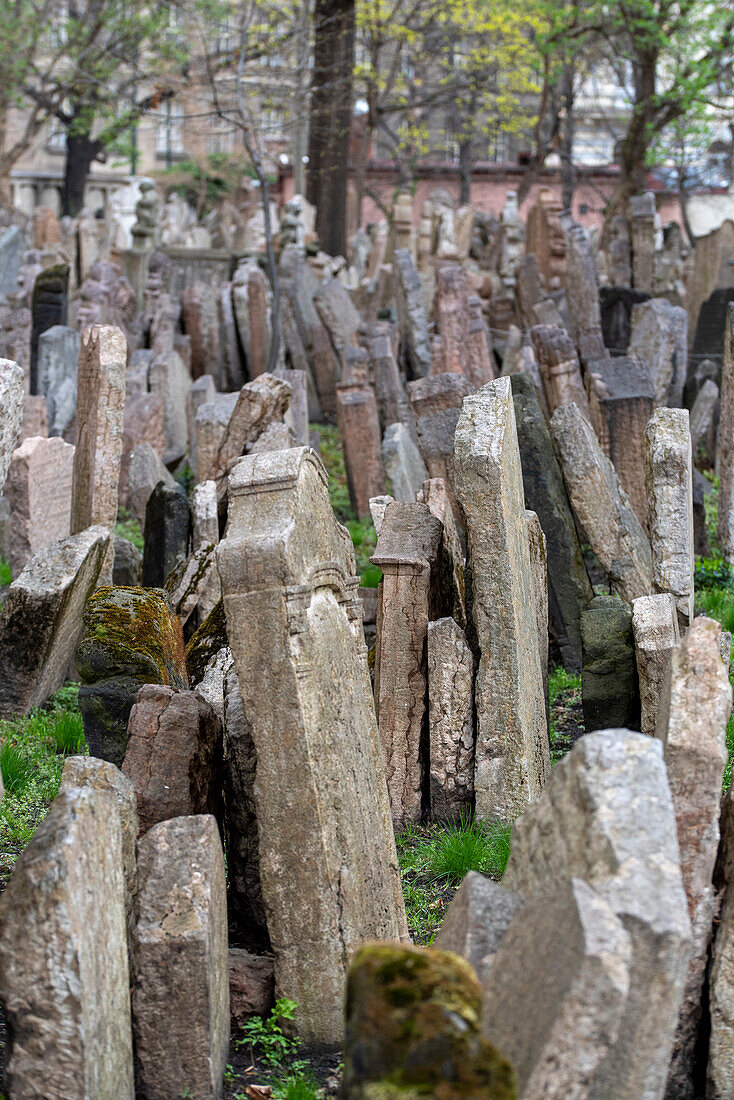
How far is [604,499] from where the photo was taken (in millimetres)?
6250

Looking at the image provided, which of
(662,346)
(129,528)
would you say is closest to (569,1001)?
(129,528)

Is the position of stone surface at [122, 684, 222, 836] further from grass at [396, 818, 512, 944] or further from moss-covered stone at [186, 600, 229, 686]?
moss-covered stone at [186, 600, 229, 686]

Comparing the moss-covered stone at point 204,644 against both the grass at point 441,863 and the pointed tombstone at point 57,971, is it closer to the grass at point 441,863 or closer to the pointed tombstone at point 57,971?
the grass at point 441,863

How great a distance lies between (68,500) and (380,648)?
3.08 m

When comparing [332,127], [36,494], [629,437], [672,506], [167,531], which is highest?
[332,127]

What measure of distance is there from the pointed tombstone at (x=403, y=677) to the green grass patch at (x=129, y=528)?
3771 millimetres

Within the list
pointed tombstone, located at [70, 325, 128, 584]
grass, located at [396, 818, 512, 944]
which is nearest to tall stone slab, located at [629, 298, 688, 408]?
pointed tombstone, located at [70, 325, 128, 584]

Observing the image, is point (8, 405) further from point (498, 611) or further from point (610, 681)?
point (610, 681)

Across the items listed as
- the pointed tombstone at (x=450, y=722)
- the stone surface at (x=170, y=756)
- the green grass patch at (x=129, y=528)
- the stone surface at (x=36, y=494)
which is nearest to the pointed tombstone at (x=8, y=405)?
the stone surface at (x=170, y=756)

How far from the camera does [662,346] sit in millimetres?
9859

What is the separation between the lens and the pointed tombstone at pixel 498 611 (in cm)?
418

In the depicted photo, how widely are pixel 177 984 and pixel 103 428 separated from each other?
12.8 ft

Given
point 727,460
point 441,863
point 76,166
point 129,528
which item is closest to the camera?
point 441,863

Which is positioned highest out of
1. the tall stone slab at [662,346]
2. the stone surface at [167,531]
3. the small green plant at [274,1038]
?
the tall stone slab at [662,346]
